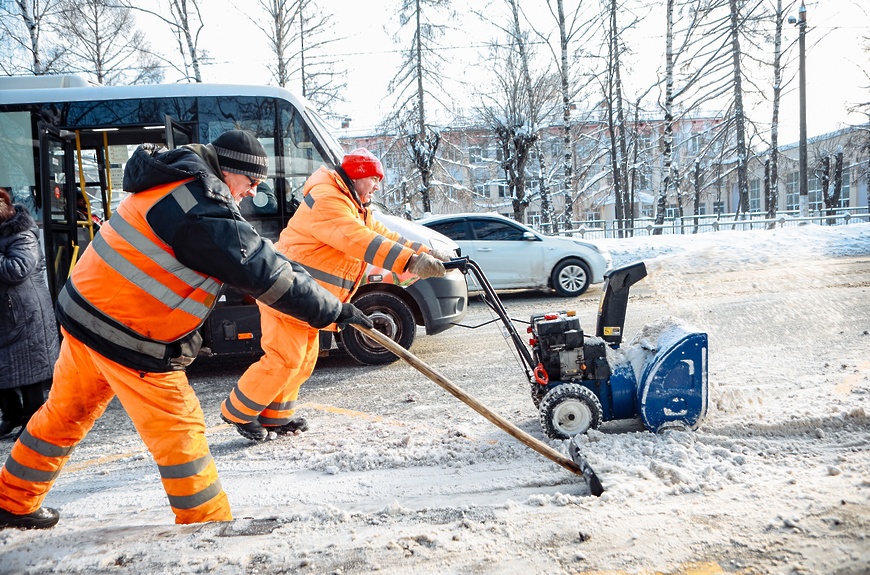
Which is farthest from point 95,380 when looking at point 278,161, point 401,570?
point 278,161

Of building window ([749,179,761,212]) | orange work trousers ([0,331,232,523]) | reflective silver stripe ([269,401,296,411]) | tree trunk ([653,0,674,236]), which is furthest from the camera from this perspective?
building window ([749,179,761,212])

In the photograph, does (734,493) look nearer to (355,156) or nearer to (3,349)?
(355,156)

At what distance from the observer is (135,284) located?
99.9 inches

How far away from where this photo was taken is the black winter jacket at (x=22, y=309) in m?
4.29

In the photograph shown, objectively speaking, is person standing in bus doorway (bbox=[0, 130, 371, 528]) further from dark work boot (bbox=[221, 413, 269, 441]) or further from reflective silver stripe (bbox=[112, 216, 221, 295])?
dark work boot (bbox=[221, 413, 269, 441])

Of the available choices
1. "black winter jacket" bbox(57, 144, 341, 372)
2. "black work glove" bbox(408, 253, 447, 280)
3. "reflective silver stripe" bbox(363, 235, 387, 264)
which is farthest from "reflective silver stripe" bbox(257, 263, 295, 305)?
"black work glove" bbox(408, 253, 447, 280)

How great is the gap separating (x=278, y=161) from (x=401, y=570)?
14.6 ft

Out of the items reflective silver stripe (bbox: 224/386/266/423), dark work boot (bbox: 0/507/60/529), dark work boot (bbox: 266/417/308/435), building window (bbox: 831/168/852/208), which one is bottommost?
dark work boot (bbox: 266/417/308/435)

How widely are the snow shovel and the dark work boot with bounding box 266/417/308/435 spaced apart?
1.49 m

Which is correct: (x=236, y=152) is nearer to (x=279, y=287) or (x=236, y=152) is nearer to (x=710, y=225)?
(x=279, y=287)

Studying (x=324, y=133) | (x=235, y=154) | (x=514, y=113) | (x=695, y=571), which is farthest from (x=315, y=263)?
(x=514, y=113)

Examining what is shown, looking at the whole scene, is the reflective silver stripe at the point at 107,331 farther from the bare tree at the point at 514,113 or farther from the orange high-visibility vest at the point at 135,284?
the bare tree at the point at 514,113

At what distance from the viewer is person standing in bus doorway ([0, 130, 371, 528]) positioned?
2.49m

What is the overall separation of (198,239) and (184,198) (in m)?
0.17
